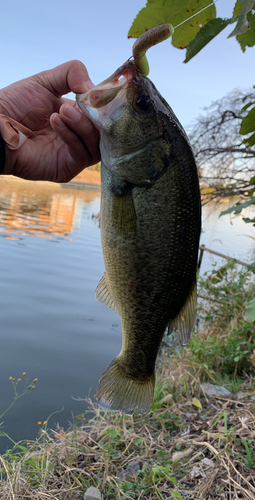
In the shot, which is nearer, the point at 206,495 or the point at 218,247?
the point at 206,495

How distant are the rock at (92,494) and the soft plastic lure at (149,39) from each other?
284 cm

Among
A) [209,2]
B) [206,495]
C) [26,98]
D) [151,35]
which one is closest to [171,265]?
[151,35]

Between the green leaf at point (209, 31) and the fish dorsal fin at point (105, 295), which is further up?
the green leaf at point (209, 31)

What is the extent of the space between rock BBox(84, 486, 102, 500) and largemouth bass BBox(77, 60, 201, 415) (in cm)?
146

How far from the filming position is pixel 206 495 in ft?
8.16

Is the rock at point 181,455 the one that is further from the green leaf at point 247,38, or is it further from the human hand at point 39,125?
the green leaf at point 247,38

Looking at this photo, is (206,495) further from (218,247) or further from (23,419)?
(218,247)

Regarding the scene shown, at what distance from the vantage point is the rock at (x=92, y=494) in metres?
2.52

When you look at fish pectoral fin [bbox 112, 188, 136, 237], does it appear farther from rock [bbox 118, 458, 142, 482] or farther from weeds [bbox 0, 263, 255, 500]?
rock [bbox 118, 458, 142, 482]

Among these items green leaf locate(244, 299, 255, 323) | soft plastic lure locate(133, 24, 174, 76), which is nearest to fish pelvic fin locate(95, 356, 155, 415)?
green leaf locate(244, 299, 255, 323)

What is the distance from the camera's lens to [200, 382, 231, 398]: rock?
3944 mm

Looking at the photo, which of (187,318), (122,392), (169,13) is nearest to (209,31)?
(169,13)

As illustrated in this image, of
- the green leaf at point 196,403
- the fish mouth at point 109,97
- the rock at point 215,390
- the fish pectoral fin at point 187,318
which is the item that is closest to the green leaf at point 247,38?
the fish mouth at point 109,97

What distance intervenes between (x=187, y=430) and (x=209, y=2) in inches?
137
